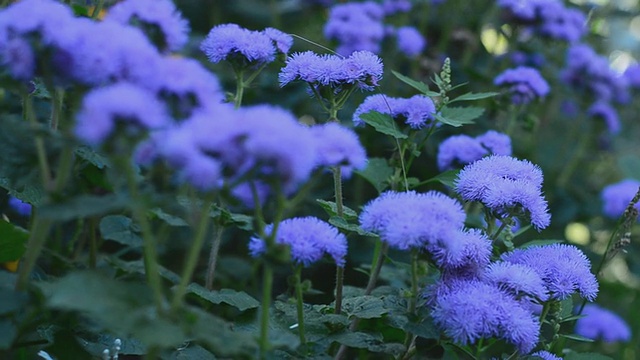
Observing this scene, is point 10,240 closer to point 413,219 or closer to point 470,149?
point 413,219

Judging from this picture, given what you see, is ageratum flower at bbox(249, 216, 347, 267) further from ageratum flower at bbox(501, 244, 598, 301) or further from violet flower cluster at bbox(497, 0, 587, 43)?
violet flower cluster at bbox(497, 0, 587, 43)

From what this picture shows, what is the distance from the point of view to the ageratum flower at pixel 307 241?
134cm

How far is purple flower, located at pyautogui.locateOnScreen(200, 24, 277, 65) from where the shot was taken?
64.1 inches

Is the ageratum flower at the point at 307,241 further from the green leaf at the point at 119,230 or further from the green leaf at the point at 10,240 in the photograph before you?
the green leaf at the point at 119,230

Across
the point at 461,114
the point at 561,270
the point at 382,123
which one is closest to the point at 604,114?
the point at 461,114

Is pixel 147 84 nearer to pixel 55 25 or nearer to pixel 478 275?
pixel 55 25

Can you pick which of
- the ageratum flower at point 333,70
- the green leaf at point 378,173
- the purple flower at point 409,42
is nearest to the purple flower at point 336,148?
the ageratum flower at point 333,70

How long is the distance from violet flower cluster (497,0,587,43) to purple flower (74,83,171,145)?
2.41 m

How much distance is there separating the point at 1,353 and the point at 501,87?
73.5 inches

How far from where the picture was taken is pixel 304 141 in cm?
109

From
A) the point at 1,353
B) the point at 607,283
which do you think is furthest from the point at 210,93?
the point at 607,283

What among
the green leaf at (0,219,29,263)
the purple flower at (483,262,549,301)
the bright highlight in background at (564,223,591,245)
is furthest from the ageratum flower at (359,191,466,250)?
the bright highlight in background at (564,223,591,245)

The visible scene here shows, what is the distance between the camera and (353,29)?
302 centimetres

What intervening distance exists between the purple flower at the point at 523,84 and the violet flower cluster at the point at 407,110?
2.88 ft
